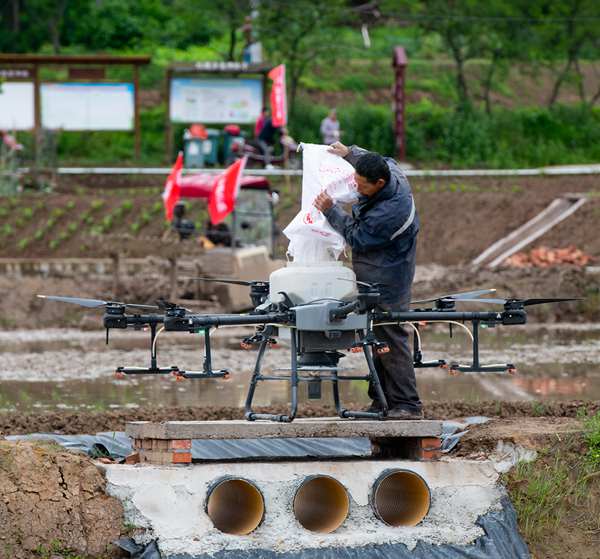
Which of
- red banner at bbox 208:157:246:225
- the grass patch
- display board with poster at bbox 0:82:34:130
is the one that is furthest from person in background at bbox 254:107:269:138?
the grass patch

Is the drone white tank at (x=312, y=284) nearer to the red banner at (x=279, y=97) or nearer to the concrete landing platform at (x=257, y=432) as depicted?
the concrete landing platform at (x=257, y=432)

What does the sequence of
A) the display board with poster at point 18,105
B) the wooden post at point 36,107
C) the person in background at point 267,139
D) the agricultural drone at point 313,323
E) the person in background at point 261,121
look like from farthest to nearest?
the display board with poster at point 18,105, the wooden post at point 36,107, the person in background at point 261,121, the person in background at point 267,139, the agricultural drone at point 313,323

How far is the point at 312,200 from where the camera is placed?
27.9ft

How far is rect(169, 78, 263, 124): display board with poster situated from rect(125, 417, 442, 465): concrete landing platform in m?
26.3

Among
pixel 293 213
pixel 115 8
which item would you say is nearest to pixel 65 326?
pixel 293 213

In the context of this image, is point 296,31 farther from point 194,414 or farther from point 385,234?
point 385,234

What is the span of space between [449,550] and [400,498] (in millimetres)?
562

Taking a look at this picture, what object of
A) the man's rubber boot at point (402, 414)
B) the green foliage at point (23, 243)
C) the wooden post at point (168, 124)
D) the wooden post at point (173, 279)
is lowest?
the green foliage at point (23, 243)

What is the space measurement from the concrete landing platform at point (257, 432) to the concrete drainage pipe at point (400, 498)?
21cm

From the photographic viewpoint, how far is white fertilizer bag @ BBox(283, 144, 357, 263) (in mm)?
8438

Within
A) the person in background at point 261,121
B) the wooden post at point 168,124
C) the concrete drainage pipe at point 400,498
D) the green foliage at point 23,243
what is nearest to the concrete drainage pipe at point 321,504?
the concrete drainage pipe at point 400,498

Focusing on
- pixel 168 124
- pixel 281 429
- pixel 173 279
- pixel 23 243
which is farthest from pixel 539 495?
pixel 168 124

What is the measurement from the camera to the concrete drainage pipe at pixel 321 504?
25.3ft

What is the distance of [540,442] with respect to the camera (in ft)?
27.8
